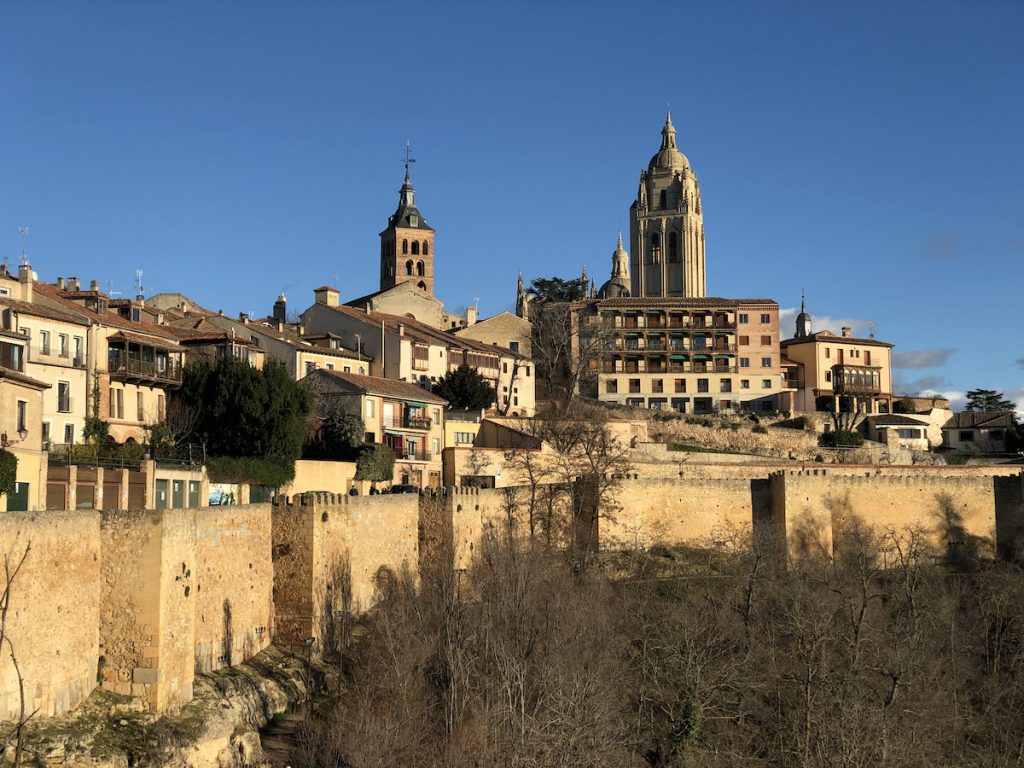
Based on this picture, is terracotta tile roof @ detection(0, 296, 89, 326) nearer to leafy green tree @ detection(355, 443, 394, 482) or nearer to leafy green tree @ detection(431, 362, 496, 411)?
leafy green tree @ detection(355, 443, 394, 482)

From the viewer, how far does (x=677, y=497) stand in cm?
5444

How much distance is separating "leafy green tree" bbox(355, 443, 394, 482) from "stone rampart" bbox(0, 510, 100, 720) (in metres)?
25.4

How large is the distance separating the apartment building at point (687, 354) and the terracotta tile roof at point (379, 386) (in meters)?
21.8

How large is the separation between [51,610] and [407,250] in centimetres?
9046

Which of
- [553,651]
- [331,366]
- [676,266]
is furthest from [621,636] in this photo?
[676,266]

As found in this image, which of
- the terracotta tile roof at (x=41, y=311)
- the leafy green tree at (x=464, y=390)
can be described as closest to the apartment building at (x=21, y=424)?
the terracotta tile roof at (x=41, y=311)

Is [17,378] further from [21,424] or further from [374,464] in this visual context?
[374,464]

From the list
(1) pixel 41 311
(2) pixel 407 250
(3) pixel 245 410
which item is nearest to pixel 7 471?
(1) pixel 41 311

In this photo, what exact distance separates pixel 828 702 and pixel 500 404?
37.5 meters

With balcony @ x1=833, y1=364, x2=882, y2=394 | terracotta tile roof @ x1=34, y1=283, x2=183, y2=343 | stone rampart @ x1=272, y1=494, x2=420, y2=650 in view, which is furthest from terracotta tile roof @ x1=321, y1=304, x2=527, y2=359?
stone rampart @ x1=272, y1=494, x2=420, y2=650

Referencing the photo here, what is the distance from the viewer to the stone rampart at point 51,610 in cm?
2291

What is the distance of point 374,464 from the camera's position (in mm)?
52062

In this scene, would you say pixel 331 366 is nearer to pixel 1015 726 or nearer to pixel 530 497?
pixel 530 497

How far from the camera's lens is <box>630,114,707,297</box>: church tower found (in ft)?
366
